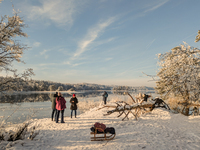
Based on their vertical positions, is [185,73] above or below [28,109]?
above

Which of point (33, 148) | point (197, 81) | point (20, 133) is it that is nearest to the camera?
point (33, 148)

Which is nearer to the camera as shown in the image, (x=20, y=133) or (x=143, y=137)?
(x=20, y=133)

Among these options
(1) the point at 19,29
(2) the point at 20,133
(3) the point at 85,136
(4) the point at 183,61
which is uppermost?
(1) the point at 19,29

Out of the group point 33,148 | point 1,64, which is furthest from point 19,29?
point 33,148

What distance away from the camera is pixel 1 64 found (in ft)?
24.6

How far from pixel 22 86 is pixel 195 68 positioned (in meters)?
10.9

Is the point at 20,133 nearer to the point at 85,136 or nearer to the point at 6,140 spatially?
the point at 6,140

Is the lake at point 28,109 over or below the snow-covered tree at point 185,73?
below

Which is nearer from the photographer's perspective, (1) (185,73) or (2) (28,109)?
(1) (185,73)

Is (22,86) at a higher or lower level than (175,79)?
lower

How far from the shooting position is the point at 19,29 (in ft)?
25.6

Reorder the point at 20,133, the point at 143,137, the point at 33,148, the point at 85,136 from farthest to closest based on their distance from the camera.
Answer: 1. the point at 85,136
2. the point at 143,137
3. the point at 20,133
4. the point at 33,148

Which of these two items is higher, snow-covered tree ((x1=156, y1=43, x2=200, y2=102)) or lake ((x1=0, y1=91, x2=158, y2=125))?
snow-covered tree ((x1=156, y1=43, x2=200, y2=102))

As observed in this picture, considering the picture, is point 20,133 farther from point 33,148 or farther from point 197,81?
point 197,81
